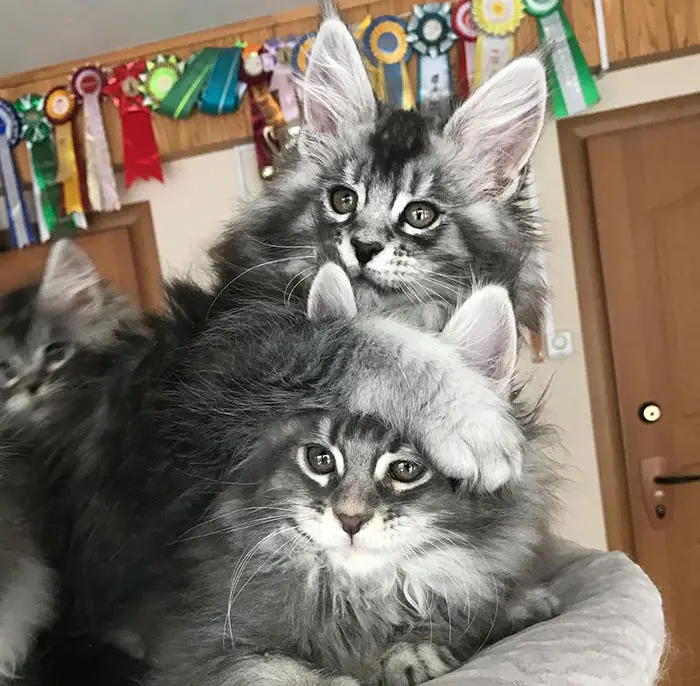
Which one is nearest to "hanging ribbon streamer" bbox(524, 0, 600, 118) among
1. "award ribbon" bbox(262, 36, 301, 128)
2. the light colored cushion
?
"award ribbon" bbox(262, 36, 301, 128)

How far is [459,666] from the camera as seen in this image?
0.90m

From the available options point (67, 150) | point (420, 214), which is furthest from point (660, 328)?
point (67, 150)

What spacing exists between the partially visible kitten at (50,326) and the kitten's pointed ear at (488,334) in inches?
27.7

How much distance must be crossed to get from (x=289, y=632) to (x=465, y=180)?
0.76 m

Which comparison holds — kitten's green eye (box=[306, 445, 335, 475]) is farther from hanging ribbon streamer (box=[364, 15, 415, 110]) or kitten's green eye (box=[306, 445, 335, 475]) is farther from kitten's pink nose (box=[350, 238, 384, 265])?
hanging ribbon streamer (box=[364, 15, 415, 110])

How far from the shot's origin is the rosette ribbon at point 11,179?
9.77 feet

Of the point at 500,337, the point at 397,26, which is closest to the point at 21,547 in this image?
the point at 500,337

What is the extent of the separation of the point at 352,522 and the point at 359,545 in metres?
0.04

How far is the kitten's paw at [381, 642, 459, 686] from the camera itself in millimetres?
889

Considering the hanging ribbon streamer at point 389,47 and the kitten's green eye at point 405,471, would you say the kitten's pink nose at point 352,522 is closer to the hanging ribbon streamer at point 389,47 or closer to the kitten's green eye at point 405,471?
the kitten's green eye at point 405,471

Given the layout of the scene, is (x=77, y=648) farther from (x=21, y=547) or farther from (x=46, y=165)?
(x=46, y=165)

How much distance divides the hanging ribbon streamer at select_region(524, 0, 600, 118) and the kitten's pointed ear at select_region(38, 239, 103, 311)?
175 centimetres

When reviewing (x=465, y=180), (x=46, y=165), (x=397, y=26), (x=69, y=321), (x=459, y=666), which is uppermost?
(x=397, y=26)

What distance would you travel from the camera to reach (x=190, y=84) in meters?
2.80
